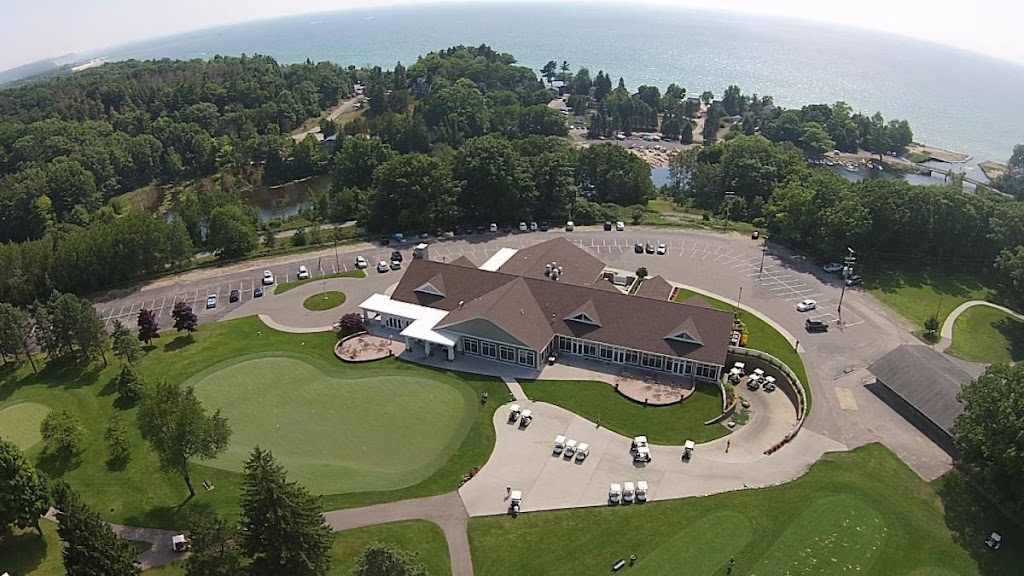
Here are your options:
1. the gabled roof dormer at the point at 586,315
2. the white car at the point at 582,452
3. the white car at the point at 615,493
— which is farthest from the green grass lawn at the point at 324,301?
the white car at the point at 615,493

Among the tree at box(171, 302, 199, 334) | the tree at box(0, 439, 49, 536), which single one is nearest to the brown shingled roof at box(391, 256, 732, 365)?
the tree at box(171, 302, 199, 334)

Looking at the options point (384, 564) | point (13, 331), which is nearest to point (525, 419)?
point (384, 564)

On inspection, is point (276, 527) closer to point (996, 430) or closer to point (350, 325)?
point (350, 325)

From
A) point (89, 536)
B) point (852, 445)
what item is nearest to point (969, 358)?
point (852, 445)

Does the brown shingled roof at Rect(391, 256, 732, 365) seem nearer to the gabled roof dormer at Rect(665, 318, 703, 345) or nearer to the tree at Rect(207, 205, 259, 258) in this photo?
the gabled roof dormer at Rect(665, 318, 703, 345)

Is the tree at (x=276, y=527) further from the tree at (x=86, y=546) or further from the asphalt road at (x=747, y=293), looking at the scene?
the asphalt road at (x=747, y=293)

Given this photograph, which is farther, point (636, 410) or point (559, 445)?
point (636, 410)
